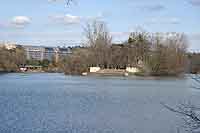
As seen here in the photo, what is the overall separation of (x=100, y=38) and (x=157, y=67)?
10.3 metres

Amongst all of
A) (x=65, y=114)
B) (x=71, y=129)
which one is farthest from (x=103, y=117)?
(x=71, y=129)

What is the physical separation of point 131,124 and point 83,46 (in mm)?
52379

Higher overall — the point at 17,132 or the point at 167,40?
the point at 167,40

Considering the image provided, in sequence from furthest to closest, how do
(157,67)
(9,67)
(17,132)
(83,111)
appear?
1. (9,67)
2. (157,67)
3. (83,111)
4. (17,132)

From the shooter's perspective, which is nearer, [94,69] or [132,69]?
[132,69]

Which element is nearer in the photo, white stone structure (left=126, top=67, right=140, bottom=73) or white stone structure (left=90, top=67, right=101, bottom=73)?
white stone structure (left=126, top=67, right=140, bottom=73)

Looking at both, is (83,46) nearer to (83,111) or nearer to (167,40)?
(167,40)

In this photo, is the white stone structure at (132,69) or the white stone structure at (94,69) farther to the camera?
the white stone structure at (94,69)

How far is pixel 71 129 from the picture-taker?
1403cm

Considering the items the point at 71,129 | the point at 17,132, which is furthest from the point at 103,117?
the point at 17,132

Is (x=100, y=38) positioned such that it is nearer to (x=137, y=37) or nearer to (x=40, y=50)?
(x=137, y=37)

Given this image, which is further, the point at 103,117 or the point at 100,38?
the point at 100,38

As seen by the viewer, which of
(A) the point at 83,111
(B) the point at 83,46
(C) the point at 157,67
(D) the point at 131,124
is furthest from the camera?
(B) the point at 83,46

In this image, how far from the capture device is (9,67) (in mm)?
86250
